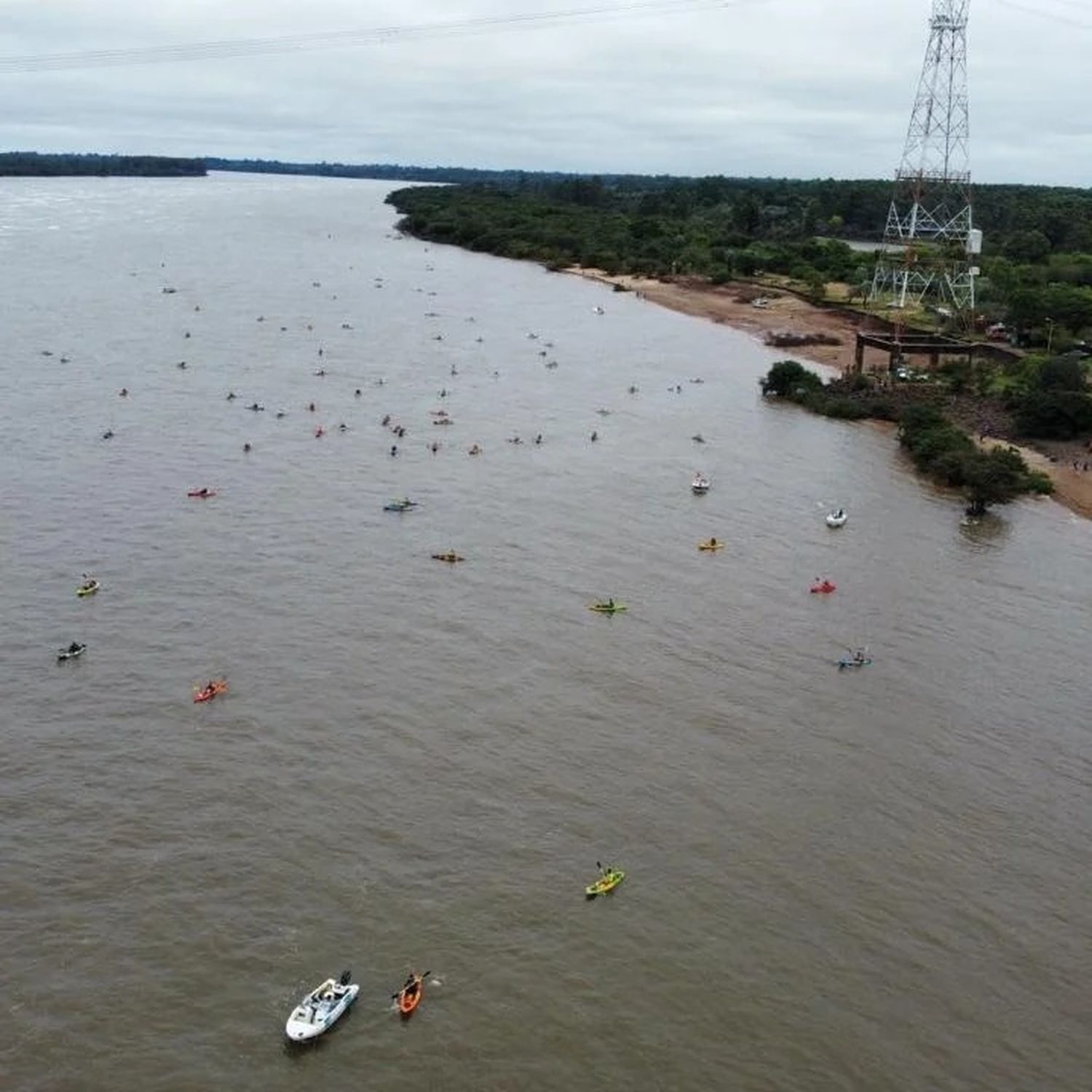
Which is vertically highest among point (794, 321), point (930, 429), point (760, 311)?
point (760, 311)

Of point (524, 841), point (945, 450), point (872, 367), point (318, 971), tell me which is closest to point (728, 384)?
point (872, 367)

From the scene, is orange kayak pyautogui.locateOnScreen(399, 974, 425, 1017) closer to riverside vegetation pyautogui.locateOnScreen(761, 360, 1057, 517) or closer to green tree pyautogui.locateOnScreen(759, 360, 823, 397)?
riverside vegetation pyautogui.locateOnScreen(761, 360, 1057, 517)

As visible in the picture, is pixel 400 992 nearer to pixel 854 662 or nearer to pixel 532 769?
pixel 532 769

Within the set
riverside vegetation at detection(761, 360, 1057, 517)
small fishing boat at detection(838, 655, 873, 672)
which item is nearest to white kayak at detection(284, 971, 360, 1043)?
small fishing boat at detection(838, 655, 873, 672)

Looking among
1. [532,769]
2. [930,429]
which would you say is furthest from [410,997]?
[930,429]

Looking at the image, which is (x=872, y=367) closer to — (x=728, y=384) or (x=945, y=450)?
(x=728, y=384)

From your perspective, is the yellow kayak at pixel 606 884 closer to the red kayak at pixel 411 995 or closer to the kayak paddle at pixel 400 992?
the kayak paddle at pixel 400 992
